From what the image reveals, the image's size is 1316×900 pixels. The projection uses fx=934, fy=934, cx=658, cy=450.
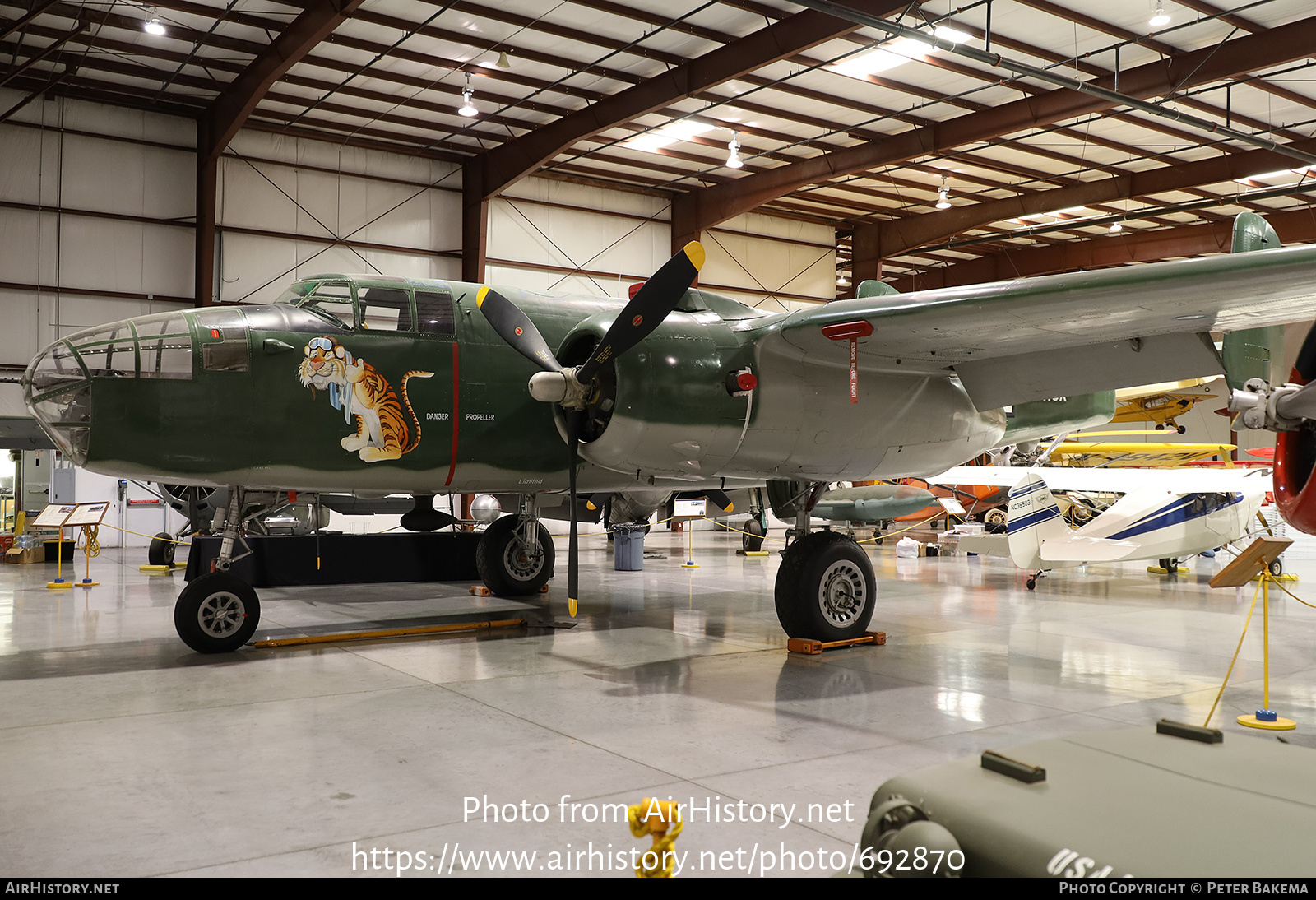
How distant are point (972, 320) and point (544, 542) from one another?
7972mm

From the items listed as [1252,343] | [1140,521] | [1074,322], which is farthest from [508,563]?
[1140,521]

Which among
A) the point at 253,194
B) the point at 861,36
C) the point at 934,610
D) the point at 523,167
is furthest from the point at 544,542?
the point at 253,194

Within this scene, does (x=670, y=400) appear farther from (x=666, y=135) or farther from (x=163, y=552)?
(x=666, y=135)

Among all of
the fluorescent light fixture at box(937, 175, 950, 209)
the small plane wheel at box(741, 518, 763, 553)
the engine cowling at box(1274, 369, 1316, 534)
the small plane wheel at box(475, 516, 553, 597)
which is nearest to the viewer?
the engine cowling at box(1274, 369, 1316, 534)

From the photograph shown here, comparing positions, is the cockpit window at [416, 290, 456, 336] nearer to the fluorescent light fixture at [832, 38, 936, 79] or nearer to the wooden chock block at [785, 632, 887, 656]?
the wooden chock block at [785, 632, 887, 656]

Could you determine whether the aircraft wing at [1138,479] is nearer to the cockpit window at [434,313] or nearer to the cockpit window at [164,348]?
the cockpit window at [434,313]

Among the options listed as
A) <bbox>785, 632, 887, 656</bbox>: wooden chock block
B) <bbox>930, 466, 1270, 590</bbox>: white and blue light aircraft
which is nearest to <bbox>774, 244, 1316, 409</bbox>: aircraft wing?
<bbox>785, 632, 887, 656</bbox>: wooden chock block

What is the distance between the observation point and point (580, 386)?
8516 mm

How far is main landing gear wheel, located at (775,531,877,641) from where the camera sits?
916 centimetres

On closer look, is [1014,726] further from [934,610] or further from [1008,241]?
[1008,241]

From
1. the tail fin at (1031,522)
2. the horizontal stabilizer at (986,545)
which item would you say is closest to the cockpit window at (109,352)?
the tail fin at (1031,522)

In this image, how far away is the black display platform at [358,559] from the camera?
14789 millimetres

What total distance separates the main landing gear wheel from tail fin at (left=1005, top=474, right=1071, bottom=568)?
17.5 ft

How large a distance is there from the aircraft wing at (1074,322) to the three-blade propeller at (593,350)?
51.6 inches
